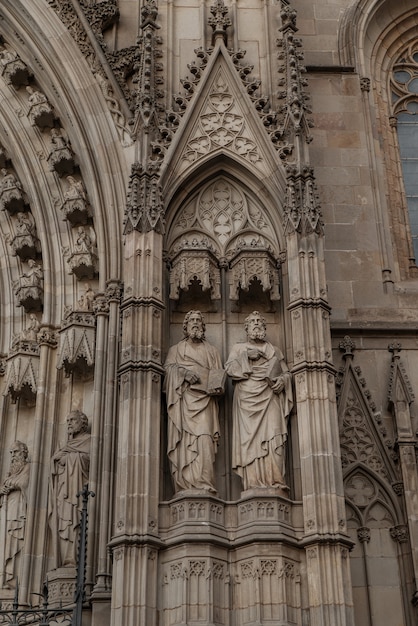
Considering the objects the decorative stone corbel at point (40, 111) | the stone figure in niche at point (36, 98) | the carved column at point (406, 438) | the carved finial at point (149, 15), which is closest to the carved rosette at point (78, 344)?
the decorative stone corbel at point (40, 111)

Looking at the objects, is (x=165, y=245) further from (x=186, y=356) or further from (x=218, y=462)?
(x=218, y=462)

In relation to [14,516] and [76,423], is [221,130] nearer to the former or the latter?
[76,423]

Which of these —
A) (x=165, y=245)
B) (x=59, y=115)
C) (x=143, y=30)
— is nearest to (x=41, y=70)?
(x=59, y=115)

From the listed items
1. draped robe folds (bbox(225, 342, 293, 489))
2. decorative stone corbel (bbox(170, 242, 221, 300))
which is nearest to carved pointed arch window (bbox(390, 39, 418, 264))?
decorative stone corbel (bbox(170, 242, 221, 300))

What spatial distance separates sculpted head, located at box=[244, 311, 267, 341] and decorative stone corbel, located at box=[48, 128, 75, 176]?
406 centimetres

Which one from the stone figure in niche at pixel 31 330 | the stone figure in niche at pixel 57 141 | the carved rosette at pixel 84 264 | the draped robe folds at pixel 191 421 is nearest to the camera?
the draped robe folds at pixel 191 421

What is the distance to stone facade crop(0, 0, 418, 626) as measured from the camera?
10727mm

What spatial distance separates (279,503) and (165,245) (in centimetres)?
369

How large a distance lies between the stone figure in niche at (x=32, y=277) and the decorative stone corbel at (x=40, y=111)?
6.90 ft

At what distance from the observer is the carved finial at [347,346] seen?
13.7m

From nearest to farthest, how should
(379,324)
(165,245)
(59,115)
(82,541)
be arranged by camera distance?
(82,541), (165,245), (379,324), (59,115)

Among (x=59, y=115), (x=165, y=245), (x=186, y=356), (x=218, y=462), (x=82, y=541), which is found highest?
(x=59, y=115)

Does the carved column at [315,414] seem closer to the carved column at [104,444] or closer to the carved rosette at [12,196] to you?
the carved column at [104,444]

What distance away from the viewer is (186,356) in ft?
39.0
